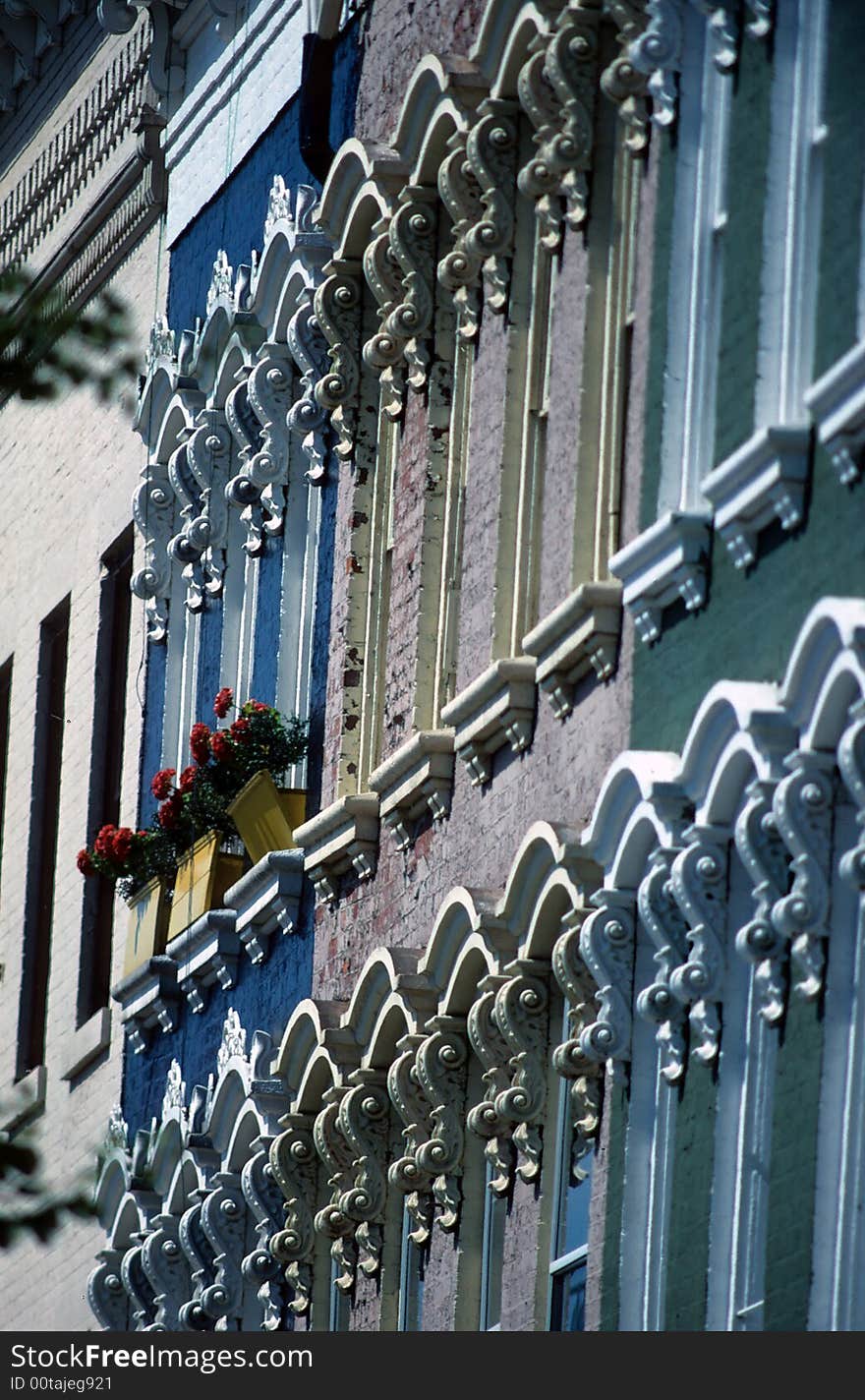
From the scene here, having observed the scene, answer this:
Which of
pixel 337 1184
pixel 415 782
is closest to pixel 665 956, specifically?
pixel 415 782

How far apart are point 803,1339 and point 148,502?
11.9m

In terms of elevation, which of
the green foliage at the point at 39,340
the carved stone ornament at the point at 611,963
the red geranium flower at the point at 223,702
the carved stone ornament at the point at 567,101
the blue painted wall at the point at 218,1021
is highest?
the carved stone ornament at the point at 567,101

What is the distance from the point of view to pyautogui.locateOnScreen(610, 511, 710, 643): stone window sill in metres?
14.8

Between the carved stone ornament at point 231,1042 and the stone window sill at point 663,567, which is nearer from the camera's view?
the stone window sill at point 663,567

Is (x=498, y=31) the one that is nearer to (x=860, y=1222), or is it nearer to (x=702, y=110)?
Result: (x=702, y=110)

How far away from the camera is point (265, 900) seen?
2047 centimetres

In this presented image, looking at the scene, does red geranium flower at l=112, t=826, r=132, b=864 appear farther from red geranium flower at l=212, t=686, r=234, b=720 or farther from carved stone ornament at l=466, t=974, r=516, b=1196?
carved stone ornament at l=466, t=974, r=516, b=1196

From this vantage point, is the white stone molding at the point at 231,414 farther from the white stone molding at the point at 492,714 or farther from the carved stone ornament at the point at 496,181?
the white stone molding at the point at 492,714

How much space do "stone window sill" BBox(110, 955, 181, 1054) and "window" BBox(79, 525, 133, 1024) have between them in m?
1.48

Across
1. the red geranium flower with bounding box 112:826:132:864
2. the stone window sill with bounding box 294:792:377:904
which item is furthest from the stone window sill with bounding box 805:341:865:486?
the red geranium flower with bounding box 112:826:132:864

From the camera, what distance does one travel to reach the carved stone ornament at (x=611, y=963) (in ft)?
49.7

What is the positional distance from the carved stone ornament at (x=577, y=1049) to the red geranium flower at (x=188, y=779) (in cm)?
581

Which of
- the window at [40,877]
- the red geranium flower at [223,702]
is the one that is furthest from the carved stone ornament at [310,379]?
the window at [40,877]

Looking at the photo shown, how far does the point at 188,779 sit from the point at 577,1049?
20.4 feet
